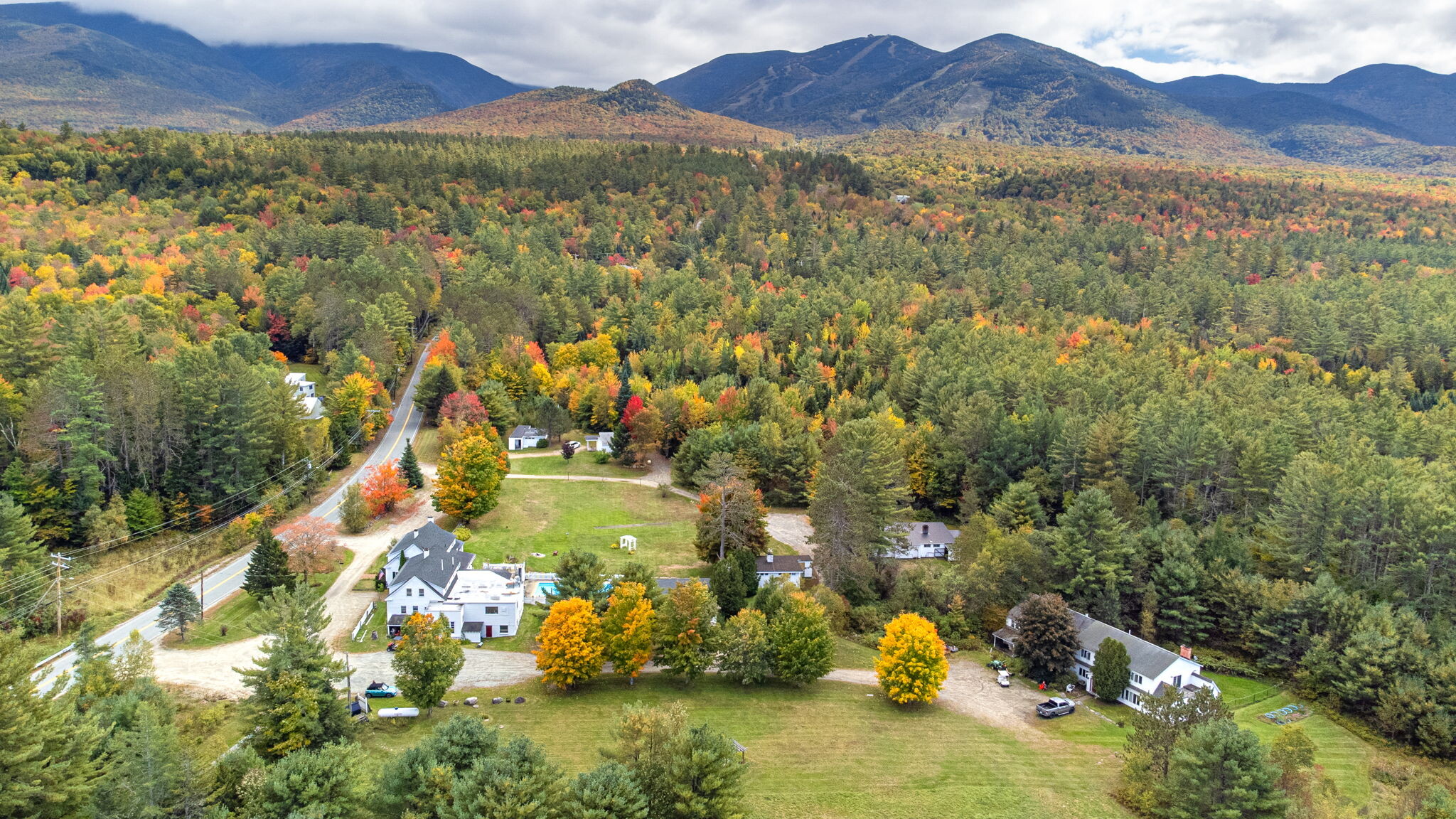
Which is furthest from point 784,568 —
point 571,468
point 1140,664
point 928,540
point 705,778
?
point 705,778

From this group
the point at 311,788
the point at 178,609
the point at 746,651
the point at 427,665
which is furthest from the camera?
the point at 746,651

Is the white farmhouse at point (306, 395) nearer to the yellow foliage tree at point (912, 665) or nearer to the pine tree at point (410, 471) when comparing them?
the pine tree at point (410, 471)

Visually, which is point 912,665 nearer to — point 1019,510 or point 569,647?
point 569,647

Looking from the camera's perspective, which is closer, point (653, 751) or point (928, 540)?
point (653, 751)

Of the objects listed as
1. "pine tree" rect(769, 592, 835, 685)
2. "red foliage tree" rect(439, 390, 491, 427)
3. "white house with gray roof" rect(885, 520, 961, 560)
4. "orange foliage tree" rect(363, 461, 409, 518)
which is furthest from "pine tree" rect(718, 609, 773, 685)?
"red foliage tree" rect(439, 390, 491, 427)

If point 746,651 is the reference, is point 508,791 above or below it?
above

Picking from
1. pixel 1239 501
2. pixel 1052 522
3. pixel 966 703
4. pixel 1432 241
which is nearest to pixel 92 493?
pixel 966 703

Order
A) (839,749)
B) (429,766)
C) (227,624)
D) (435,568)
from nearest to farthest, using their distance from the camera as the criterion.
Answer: (429,766) → (839,749) → (227,624) → (435,568)
